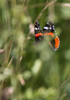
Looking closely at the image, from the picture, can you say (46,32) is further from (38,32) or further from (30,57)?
(30,57)

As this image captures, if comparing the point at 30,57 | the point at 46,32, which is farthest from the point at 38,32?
the point at 30,57

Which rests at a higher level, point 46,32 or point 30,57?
point 46,32

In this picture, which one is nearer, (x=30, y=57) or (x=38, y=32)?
(x=38, y=32)

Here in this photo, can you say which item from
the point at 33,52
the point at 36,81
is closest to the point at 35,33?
the point at 33,52

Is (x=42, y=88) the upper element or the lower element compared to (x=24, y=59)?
lower

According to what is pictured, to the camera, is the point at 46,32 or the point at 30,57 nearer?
the point at 46,32

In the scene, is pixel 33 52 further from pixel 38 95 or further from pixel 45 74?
pixel 38 95

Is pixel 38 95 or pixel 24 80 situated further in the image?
pixel 24 80

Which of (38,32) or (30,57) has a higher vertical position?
(38,32)
